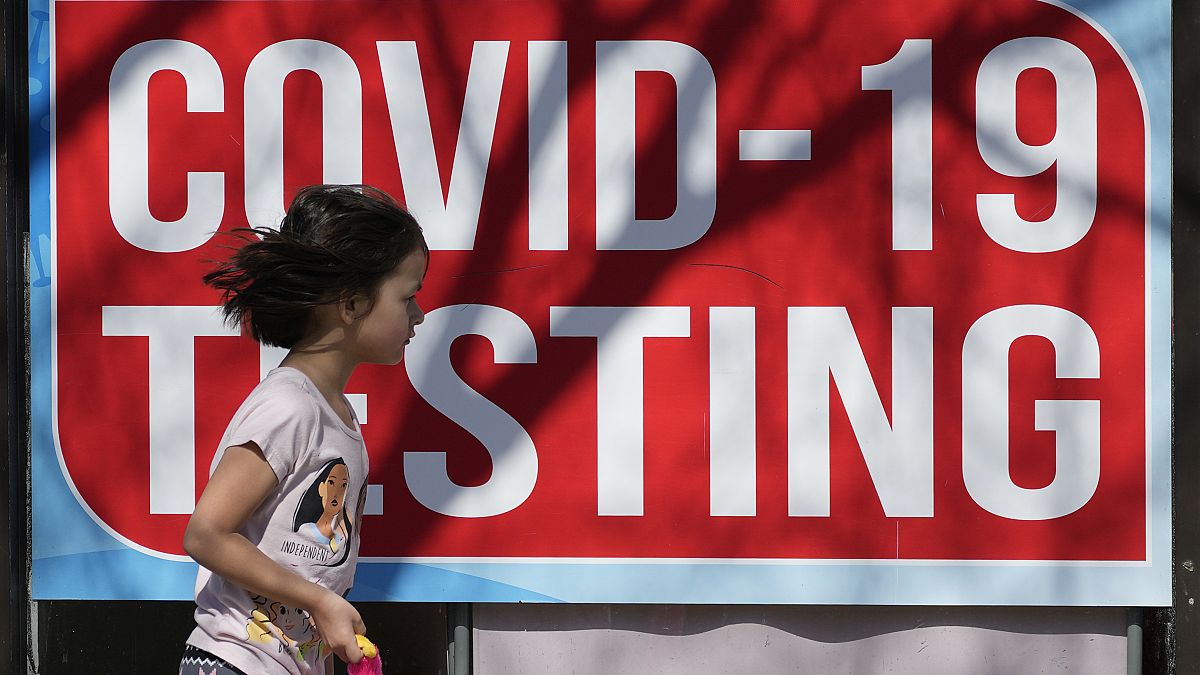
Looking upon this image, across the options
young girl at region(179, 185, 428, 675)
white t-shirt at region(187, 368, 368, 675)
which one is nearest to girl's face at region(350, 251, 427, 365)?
young girl at region(179, 185, 428, 675)

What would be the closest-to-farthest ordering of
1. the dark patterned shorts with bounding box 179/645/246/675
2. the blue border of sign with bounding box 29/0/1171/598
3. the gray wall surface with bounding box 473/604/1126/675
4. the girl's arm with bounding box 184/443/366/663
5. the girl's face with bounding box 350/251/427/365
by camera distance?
the girl's arm with bounding box 184/443/366/663
the dark patterned shorts with bounding box 179/645/246/675
the girl's face with bounding box 350/251/427/365
the blue border of sign with bounding box 29/0/1171/598
the gray wall surface with bounding box 473/604/1126/675

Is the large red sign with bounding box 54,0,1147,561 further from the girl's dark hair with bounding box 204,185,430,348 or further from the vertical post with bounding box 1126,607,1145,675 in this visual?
the girl's dark hair with bounding box 204,185,430,348

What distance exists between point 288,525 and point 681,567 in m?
1.68

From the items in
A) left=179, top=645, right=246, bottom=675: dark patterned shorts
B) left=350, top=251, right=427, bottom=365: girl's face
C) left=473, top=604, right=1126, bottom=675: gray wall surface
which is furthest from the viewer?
left=473, top=604, right=1126, bottom=675: gray wall surface

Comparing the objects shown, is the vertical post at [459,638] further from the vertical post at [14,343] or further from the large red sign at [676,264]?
the vertical post at [14,343]

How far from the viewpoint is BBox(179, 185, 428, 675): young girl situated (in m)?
1.79

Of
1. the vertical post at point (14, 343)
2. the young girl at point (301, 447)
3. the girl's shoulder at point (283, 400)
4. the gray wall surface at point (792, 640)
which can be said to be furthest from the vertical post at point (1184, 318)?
the vertical post at point (14, 343)

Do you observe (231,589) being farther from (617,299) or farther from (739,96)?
(739,96)

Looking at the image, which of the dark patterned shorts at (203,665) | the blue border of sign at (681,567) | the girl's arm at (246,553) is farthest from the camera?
the blue border of sign at (681,567)

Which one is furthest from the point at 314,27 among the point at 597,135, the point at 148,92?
the point at 597,135

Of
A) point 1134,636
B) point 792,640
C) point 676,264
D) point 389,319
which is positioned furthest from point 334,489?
point 1134,636

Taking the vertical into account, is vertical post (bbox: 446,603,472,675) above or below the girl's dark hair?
below

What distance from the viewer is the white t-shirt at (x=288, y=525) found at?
1.87 metres

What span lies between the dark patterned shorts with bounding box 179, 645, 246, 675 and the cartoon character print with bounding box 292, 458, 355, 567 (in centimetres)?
23
